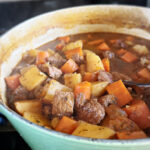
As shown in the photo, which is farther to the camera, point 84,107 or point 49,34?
point 49,34

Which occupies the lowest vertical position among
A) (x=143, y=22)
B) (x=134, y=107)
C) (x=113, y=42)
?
(x=134, y=107)

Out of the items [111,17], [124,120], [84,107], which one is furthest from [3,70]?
[111,17]

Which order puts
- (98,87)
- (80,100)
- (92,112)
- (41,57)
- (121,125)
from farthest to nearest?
(41,57) → (98,87) → (80,100) → (92,112) → (121,125)

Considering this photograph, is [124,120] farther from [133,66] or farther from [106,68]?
[133,66]

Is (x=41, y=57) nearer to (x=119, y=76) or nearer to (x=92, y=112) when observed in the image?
(x=119, y=76)

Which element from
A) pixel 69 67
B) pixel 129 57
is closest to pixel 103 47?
pixel 129 57

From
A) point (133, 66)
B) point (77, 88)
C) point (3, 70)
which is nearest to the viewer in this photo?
point (77, 88)

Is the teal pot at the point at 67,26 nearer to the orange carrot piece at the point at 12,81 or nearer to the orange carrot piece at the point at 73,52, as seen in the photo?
the orange carrot piece at the point at 12,81
